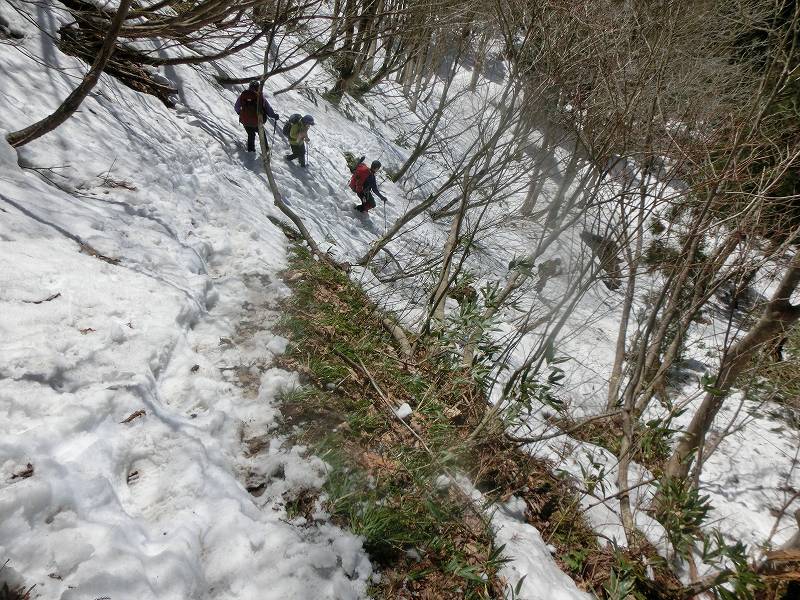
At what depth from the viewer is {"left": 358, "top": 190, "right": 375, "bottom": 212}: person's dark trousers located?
993 cm

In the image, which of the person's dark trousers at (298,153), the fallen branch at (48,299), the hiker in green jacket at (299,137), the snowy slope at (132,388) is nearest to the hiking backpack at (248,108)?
the hiker in green jacket at (299,137)

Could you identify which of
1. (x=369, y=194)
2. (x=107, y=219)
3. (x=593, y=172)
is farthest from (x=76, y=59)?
(x=593, y=172)

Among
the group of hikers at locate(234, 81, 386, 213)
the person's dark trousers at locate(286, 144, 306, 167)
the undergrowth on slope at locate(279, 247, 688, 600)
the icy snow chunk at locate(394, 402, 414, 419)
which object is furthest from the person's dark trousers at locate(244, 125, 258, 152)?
the icy snow chunk at locate(394, 402, 414, 419)

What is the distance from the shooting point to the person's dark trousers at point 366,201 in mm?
9930

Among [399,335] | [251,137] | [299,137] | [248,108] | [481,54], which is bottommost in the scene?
[399,335]

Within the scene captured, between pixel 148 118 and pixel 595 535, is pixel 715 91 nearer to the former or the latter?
pixel 595 535

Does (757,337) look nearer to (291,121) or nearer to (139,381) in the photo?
(139,381)

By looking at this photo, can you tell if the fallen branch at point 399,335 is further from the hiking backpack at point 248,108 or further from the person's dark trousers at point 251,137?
the hiking backpack at point 248,108

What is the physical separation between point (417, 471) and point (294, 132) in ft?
27.7

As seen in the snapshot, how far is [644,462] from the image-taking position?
681 centimetres

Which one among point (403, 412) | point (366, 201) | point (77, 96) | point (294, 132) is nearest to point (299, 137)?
point (294, 132)

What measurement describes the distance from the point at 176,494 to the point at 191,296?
1.97m

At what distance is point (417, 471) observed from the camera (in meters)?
3.02

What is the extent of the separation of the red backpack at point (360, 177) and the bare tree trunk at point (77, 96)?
646 centimetres
